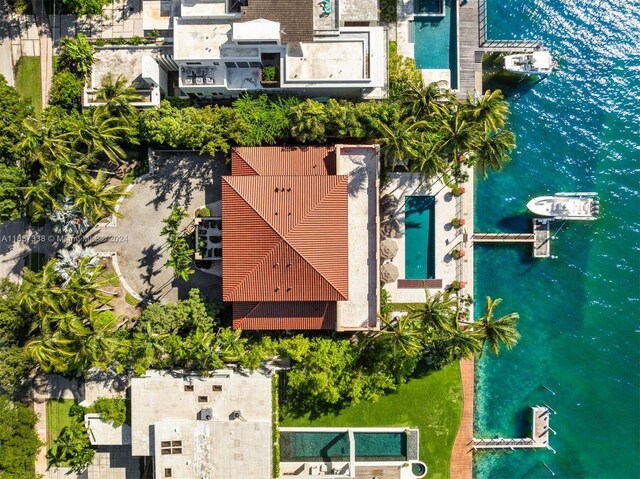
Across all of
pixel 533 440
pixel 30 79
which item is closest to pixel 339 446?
pixel 533 440

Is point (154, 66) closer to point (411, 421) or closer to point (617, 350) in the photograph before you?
point (411, 421)

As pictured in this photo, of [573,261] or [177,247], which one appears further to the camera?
[573,261]

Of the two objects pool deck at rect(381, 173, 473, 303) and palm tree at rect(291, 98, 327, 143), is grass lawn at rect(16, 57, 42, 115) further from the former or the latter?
pool deck at rect(381, 173, 473, 303)

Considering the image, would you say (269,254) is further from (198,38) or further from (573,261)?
(573,261)

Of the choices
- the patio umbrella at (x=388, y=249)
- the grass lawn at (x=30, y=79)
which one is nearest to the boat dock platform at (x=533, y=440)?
the patio umbrella at (x=388, y=249)

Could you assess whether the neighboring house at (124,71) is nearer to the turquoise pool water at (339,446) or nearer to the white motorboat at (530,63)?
the white motorboat at (530,63)

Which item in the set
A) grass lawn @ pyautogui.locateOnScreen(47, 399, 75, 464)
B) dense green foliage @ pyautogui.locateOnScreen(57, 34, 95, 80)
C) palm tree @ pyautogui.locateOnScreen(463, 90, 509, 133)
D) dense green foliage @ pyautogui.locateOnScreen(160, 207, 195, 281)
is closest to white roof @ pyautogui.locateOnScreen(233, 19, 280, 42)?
dense green foliage @ pyautogui.locateOnScreen(57, 34, 95, 80)
